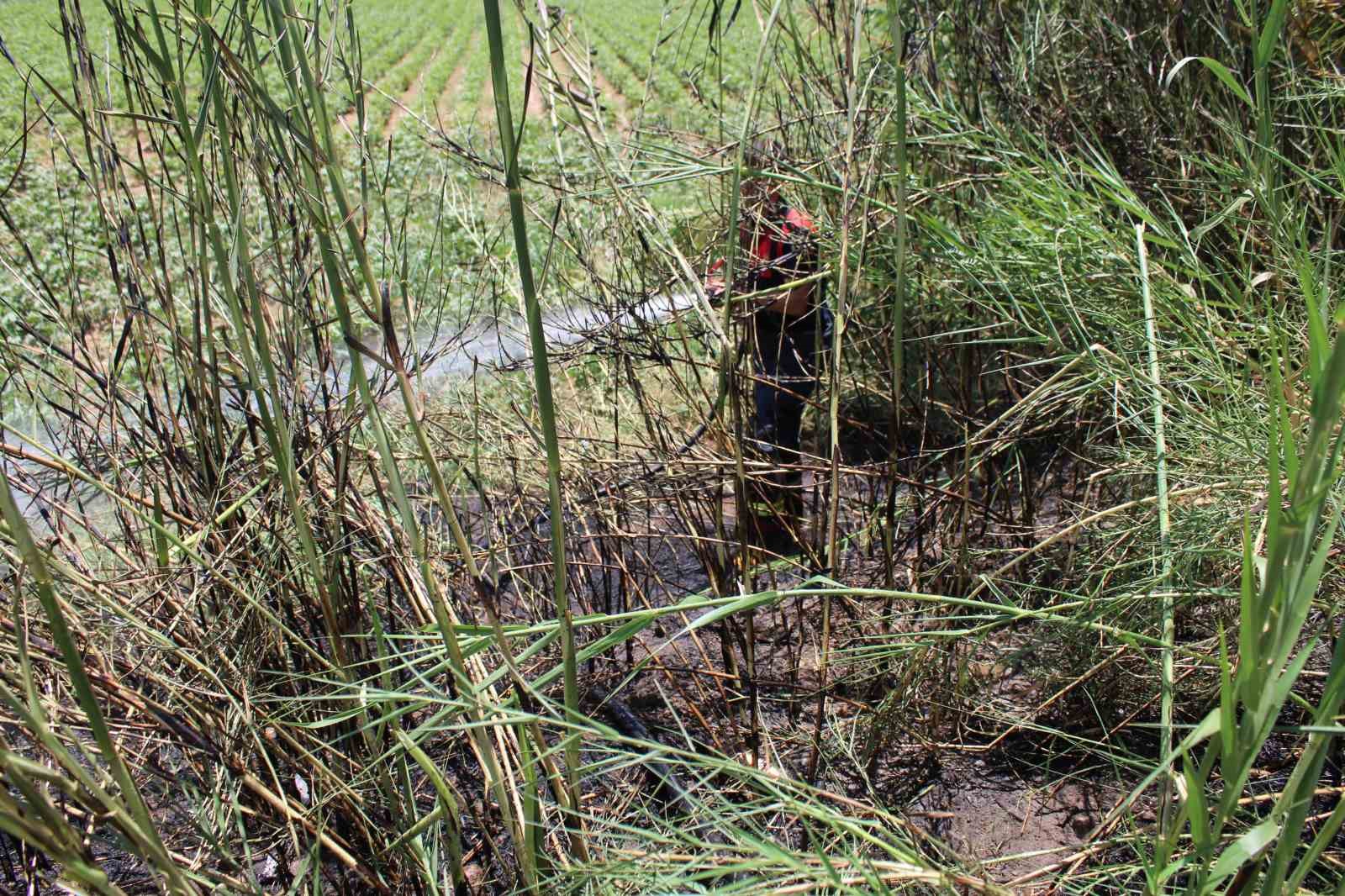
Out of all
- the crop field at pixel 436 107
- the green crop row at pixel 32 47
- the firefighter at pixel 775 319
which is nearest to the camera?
the crop field at pixel 436 107

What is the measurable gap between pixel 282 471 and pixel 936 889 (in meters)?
0.87

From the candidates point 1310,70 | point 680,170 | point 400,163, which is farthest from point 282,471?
point 400,163

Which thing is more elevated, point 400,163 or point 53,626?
point 400,163

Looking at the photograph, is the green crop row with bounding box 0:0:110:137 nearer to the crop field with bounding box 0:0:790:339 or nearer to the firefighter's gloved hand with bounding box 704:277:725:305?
the crop field with bounding box 0:0:790:339

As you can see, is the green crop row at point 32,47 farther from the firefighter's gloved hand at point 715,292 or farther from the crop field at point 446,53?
the firefighter's gloved hand at point 715,292

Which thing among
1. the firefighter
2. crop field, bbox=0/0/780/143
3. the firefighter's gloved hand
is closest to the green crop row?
crop field, bbox=0/0/780/143

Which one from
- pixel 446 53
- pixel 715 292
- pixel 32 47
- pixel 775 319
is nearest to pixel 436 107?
pixel 715 292

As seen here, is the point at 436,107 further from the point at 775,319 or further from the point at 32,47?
the point at 32,47

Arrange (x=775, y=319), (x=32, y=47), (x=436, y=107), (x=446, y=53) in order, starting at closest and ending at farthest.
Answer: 1. (x=436, y=107)
2. (x=775, y=319)
3. (x=32, y=47)
4. (x=446, y=53)

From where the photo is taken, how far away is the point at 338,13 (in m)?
1.07

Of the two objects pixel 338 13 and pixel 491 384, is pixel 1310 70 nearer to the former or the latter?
pixel 338 13

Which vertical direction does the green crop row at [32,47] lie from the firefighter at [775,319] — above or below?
above

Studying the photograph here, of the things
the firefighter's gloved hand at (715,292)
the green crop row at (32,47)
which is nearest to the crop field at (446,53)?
the green crop row at (32,47)

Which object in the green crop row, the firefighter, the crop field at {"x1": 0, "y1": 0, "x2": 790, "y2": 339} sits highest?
the green crop row
